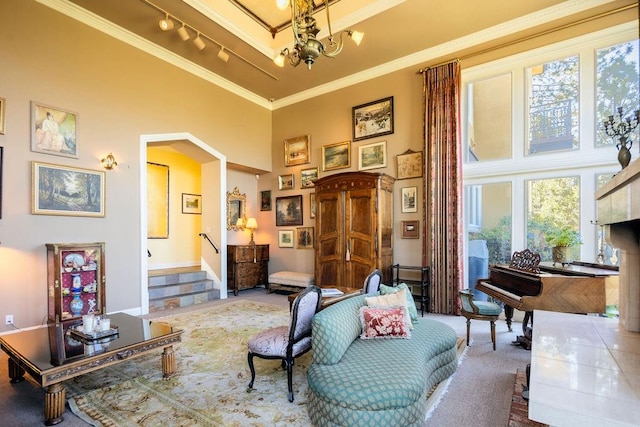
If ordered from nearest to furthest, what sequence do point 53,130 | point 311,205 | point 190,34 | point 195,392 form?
point 195,392 < point 53,130 < point 190,34 < point 311,205

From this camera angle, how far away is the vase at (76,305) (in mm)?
4570

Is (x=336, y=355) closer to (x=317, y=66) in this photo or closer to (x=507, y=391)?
(x=507, y=391)

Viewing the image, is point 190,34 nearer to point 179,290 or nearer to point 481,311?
point 179,290

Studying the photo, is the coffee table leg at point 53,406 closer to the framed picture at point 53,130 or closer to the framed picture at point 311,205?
the framed picture at point 53,130

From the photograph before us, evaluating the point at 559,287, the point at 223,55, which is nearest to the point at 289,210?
the point at 223,55

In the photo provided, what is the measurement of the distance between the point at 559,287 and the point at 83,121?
6.79 m

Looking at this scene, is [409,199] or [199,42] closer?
[199,42]

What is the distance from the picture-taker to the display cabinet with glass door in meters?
4.43

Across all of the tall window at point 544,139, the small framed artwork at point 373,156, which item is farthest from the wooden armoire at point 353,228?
the tall window at point 544,139

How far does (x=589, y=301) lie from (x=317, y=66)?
594 centimetres

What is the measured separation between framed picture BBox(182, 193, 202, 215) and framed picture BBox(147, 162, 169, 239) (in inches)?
18.2

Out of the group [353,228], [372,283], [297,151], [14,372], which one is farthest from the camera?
[297,151]

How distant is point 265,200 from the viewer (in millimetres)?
8492

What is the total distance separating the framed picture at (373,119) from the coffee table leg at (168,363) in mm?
5364
